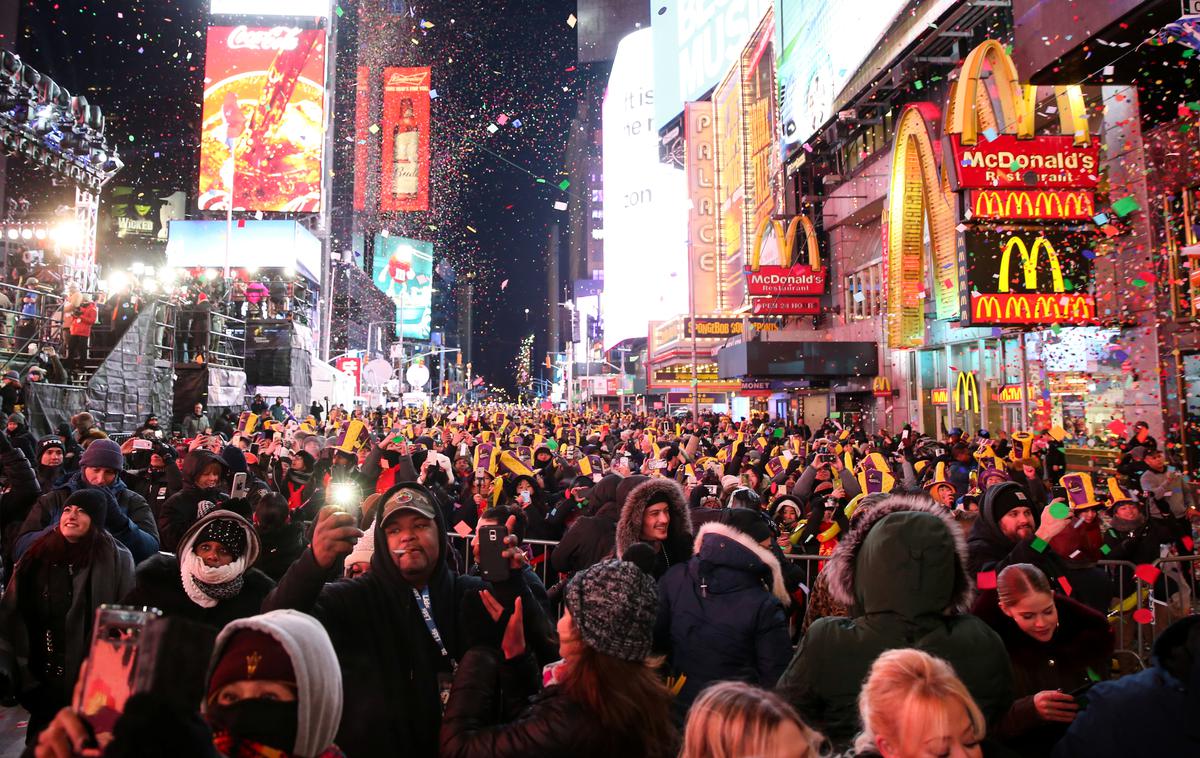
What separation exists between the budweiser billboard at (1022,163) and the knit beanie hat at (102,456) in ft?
39.5

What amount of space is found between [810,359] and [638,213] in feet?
178

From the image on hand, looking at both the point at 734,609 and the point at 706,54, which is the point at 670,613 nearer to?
the point at 734,609

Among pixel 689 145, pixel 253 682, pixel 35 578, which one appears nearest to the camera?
pixel 253 682

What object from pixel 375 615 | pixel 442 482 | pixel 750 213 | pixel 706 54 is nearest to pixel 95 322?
pixel 442 482

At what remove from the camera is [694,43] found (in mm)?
60000

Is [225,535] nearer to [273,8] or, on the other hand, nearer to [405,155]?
[273,8]

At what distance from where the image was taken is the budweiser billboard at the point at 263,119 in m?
48.9

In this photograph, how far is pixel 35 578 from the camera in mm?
4418

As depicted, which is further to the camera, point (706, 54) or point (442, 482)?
point (706, 54)

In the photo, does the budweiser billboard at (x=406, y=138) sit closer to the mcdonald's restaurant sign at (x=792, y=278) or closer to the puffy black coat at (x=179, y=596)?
the mcdonald's restaurant sign at (x=792, y=278)

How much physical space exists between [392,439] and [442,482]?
1298 millimetres

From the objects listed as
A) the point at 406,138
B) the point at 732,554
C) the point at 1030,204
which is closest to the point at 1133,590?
the point at 732,554

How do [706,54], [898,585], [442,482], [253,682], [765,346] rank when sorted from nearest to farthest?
[253,682], [898,585], [442,482], [765,346], [706,54]

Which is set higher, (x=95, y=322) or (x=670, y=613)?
(x=95, y=322)
